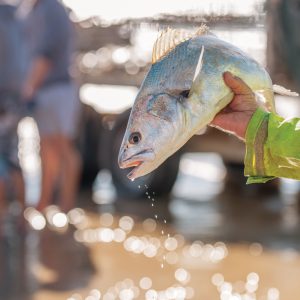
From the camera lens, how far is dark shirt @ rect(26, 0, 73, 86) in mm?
7453

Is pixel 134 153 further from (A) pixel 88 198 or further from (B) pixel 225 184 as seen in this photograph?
(B) pixel 225 184

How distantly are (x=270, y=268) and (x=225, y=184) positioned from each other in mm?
3634

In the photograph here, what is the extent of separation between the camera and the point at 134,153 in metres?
2.92

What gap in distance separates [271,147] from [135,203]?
578cm

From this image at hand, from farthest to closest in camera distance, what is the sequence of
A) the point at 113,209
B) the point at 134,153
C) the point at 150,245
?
the point at 113,209, the point at 150,245, the point at 134,153

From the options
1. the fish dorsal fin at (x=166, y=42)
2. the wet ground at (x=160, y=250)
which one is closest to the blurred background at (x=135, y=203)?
the wet ground at (x=160, y=250)

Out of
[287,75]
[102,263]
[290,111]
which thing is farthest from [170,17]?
[290,111]

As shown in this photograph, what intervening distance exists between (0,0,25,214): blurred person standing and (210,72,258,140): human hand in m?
4.03

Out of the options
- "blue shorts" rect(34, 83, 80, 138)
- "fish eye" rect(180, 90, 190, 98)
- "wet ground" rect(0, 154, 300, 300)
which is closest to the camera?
"fish eye" rect(180, 90, 190, 98)

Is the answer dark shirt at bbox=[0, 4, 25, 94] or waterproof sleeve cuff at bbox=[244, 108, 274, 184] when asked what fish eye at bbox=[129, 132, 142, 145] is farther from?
dark shirt at bbox=[0, 4, 25, 94]

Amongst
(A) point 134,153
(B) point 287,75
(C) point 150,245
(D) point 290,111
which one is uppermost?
(A) point 134,153

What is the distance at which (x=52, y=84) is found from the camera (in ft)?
24.8

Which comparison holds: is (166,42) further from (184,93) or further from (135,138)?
(135,138)

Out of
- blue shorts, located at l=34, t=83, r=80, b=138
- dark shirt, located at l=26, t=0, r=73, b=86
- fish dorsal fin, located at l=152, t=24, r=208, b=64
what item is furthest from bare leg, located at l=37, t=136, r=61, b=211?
fish dorsal fin, located at l=152, t=24, r=208, b=64
